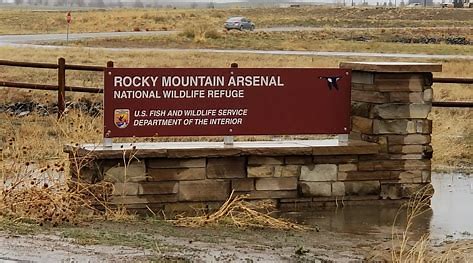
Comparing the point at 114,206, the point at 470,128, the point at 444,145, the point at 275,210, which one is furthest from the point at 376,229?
the point at 470,128

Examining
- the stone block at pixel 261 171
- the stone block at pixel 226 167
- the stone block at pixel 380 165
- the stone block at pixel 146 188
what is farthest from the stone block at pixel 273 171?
the stone block at pixel 146 188

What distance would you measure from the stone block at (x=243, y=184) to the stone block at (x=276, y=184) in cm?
7

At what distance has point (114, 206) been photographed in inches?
405

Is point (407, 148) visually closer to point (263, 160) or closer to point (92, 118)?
point (263, 160)

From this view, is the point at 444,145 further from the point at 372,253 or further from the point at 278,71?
the point at 372,253

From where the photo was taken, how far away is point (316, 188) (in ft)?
37.0

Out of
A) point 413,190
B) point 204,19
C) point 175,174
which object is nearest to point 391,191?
point 413,190

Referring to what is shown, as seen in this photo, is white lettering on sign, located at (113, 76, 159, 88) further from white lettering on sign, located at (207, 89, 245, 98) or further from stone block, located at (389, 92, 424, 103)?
stone block, located at (389, 92, 424, 103)

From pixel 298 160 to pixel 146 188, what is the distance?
1.89 meters

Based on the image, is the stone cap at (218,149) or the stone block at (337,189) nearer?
the stone cap at (218,149)

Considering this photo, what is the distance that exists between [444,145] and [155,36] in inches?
1725

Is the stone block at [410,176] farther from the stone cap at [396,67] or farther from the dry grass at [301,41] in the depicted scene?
the dry grass at [301,41]

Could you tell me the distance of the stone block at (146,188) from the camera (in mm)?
10367

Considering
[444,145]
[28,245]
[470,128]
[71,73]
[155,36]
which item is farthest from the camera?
[155,36]
